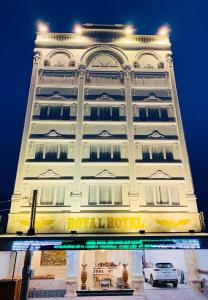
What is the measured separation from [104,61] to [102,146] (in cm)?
942

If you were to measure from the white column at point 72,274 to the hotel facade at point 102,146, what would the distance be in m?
0.06

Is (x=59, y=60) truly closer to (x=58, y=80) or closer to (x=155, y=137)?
(x=58, y=80)

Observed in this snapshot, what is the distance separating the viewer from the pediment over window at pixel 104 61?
1022 inches

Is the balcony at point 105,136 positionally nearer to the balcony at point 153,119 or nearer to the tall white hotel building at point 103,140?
the tall white hotel building at point 103,140

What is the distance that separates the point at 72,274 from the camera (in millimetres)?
17047

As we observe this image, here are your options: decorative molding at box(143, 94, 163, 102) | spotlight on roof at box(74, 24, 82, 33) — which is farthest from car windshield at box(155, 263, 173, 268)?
spotlight on roof at box(74, 24, 82, 33)

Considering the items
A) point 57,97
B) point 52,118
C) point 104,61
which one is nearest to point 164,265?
point 52,118

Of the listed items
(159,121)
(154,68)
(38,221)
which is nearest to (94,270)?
(38,221)

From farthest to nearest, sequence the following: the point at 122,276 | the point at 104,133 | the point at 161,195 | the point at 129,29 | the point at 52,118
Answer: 1. the point at 129,29
2. the point at 52,118
3. the point at 104,133
4. the point at 161,195
5. the point at 122,276

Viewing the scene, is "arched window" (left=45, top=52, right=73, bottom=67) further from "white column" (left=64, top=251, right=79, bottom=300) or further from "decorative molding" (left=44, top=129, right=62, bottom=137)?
"white column" (left=64, top=251, right=79, bottom=300)

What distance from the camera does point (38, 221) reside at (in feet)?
62.0

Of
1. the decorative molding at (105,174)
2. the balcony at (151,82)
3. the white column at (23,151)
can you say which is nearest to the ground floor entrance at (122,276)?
the white column at (23,151)

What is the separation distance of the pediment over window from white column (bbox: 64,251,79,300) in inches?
682

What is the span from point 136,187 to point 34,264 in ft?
37.3
